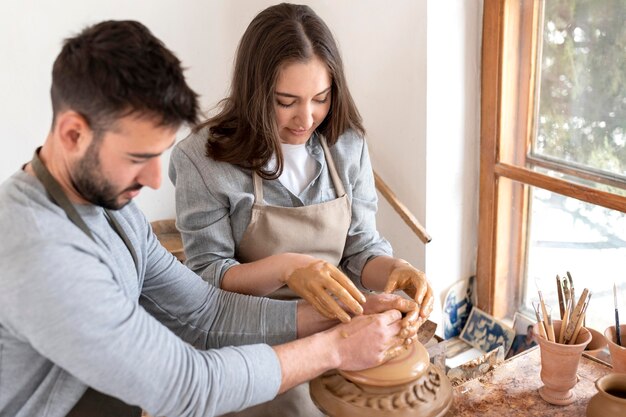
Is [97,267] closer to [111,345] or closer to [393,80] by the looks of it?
[111,345]

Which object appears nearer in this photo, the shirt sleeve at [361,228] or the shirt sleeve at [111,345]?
the shirt sleeve at [111,345]

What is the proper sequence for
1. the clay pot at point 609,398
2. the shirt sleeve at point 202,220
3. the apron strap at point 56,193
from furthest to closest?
the shirt sleeve at point 202,220 < the clay pot at point 609,398 < the apron strap at point 56,193

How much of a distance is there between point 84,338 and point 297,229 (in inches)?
37.9

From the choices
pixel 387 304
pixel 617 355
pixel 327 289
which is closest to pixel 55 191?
pixel 327 289

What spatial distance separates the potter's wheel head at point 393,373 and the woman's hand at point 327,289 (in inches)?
6.2

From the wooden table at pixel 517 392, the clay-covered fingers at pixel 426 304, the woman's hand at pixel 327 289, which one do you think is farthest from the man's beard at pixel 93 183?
the wooden table at pixel 517 392

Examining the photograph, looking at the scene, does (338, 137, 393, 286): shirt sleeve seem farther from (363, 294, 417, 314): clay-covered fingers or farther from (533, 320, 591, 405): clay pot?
(533, 320, 591, 405): clay pot

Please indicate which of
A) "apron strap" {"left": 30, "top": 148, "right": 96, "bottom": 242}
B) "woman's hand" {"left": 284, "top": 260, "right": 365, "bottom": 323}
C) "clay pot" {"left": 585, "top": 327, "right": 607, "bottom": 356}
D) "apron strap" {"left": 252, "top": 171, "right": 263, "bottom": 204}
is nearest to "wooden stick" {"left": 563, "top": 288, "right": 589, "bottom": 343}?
"clay pot" {"left": 585, "top": 327, "right": 607, "bottom": 356}

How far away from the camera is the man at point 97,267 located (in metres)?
1.12

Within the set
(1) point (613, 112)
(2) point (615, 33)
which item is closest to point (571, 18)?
(2) point (615, 33)

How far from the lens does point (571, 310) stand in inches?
63.3

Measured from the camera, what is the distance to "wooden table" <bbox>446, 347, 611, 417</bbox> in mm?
1540

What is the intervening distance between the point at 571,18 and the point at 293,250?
1350 mm

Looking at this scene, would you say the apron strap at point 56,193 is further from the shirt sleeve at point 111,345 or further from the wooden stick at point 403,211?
the wooden stick at point 403,211
